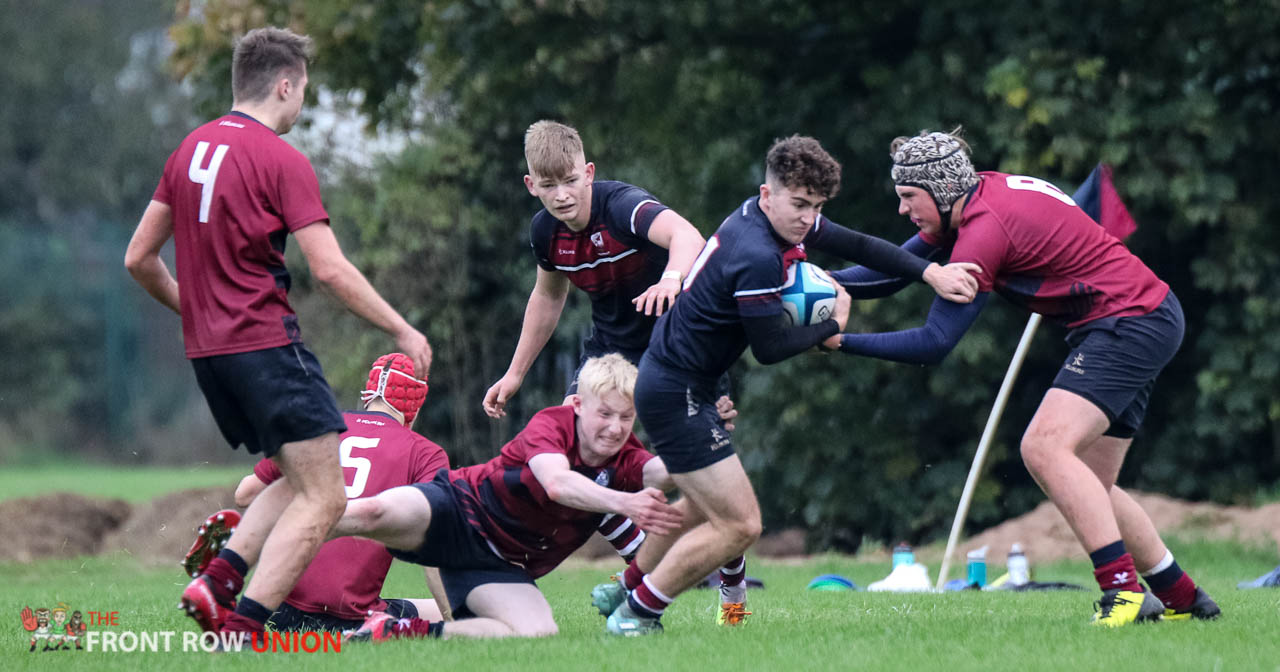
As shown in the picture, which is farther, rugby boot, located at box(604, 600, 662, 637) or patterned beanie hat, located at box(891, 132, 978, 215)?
patterned beanie hat, located at box(891, 132, 978, 215)

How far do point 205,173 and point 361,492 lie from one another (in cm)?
167

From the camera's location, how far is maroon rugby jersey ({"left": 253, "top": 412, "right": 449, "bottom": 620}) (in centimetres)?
599

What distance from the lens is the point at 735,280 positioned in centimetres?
544

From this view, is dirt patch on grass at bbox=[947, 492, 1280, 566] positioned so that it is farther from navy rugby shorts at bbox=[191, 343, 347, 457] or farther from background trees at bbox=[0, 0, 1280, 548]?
navy rugby shorts at bbox=[191, 343, 347, 457]

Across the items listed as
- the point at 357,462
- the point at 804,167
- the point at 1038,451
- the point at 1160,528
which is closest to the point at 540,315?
the point at 357,462

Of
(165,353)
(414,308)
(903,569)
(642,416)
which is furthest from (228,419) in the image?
(165,353)

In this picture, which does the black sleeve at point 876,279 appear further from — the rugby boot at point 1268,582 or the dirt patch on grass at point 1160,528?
the dirt patch on grass at point 1160,528

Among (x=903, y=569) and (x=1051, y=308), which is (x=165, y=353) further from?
(x=1051, y=308)

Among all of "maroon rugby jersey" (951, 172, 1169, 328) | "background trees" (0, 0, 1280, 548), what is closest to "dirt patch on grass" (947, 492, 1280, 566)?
"background trees" (0, 0, 1280, 548)

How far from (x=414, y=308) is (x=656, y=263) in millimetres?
10950

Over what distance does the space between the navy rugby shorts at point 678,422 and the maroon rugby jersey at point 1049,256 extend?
49.6 inches

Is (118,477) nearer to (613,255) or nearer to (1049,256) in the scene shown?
(613,255)

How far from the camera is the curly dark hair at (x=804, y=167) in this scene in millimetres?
5406

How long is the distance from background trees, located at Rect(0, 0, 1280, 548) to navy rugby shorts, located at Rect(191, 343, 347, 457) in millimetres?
7868
